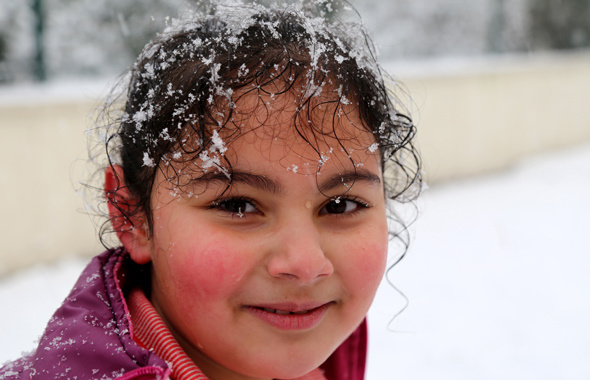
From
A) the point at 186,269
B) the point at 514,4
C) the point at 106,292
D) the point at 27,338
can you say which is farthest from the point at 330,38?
the point at 514,4

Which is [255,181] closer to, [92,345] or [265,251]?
[265,251]

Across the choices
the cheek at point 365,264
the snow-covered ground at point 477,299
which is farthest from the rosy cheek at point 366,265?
the snow-covered ground at point 477,299

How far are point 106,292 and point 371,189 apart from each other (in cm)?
62

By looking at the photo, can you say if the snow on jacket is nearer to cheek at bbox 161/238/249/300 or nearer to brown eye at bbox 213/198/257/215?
cheek at bbox 161/238/249/300

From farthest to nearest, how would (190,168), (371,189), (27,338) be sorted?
(27,338) < (371,189) < (190,168)

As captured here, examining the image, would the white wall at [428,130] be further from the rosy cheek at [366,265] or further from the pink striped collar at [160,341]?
the rosy cheek at [366,265]

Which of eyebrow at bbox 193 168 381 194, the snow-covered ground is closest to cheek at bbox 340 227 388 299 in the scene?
eyebrow at bbox 193 168 381 194

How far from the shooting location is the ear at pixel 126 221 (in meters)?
1.32

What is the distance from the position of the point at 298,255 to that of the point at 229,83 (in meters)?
0.38

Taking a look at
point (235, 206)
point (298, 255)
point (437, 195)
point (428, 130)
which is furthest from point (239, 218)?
point (428, 130)

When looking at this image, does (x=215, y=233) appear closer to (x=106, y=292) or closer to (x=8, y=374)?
(x=106, y=292)

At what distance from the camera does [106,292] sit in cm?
125

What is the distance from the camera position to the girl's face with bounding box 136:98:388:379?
1.14 m

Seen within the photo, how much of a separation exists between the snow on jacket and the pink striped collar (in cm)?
7
